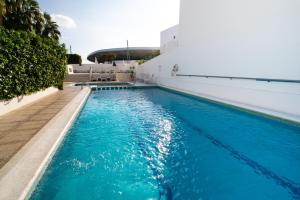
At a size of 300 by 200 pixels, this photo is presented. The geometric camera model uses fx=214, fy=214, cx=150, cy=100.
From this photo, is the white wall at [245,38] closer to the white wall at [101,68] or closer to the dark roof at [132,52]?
the white wall at [101,68]

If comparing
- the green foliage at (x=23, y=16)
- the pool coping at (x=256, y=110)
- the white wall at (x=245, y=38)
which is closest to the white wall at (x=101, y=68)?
the green foliage at (x=23, y=16)

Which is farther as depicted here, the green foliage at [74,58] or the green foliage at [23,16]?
the green foliage at [74,58]

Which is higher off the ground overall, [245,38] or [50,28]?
[50,28]

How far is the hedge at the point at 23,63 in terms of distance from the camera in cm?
637

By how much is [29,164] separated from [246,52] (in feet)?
29.1

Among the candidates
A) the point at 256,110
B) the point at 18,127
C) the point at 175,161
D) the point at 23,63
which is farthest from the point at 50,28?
the point at 175,161

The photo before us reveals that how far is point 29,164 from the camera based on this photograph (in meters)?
3.28

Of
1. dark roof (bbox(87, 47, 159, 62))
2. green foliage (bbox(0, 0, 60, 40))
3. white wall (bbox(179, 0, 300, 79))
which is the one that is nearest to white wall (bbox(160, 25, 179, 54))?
white wall (bbox(179, 0, 300, 79))

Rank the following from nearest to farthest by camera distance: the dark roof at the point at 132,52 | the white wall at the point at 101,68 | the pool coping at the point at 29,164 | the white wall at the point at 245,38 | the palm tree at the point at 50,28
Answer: the pool coping at the point at 29,164 → the white wall at the point at 245,38 → the palm tree at the point at 50,28 → the white wall at the point at 101,68 → the dark roof at the point at 132,52

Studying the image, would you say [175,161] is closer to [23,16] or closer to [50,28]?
[23,16]

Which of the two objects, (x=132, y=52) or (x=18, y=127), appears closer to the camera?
(x=18, y=127)

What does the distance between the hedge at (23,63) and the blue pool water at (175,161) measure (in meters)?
2.47

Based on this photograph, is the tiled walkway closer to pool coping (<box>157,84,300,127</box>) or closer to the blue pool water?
the blue pool water

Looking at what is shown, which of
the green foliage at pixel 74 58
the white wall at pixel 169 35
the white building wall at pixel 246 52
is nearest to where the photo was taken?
the white building wall at pixel 246 52
